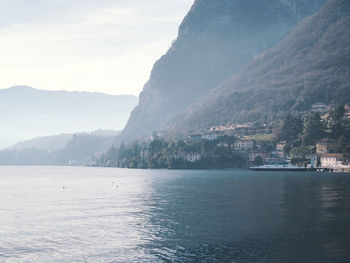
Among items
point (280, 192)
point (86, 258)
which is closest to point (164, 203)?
point (280, 192)

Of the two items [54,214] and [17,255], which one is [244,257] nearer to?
[17,255]

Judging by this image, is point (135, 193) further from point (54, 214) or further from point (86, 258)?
point (86, 258)

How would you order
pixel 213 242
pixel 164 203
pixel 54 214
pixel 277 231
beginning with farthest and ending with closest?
pixel 164 203 → pixel 54 214 → pixel 277 231 → pixel 213 242

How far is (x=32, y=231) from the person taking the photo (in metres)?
66.6

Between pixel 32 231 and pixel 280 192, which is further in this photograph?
pixel 280 192

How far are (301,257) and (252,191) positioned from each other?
66.1 metres

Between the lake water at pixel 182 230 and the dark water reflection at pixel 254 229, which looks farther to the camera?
the lake water at pixel 182 230

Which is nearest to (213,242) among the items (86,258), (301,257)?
(301,257)

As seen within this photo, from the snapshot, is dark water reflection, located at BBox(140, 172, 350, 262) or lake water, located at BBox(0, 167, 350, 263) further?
lake water, located at BBox(0, 167, 350, 263)

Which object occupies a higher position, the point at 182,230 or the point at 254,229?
the point at 254,229

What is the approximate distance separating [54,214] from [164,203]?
74.3 ft

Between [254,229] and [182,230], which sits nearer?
[254,229]

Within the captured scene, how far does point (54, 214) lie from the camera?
8275 cm

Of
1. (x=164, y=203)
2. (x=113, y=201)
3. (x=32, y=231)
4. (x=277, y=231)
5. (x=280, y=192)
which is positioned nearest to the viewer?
(x=277, y=231)
